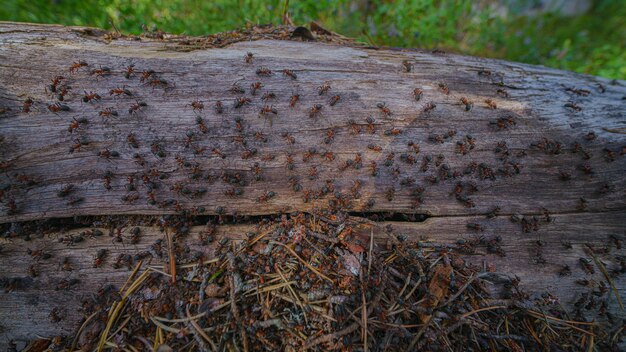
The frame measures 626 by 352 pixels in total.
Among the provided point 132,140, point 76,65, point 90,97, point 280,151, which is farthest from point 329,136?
point 76,65

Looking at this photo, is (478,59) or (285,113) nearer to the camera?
(285,113)

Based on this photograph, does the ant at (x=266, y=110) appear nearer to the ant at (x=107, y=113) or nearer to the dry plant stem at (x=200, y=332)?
the ant at (x=107, y=113)

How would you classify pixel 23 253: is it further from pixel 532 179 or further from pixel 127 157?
pixel 532 179

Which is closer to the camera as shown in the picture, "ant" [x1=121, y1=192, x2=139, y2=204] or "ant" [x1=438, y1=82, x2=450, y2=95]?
"ant" [x1=121, y1=192, x2=139, y2=204]

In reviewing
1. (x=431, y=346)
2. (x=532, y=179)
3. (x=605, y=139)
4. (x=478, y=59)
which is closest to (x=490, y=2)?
(x=478, y=59)

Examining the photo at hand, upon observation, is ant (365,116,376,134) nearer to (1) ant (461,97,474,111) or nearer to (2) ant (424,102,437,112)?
(2) ant (424,102,437,112)

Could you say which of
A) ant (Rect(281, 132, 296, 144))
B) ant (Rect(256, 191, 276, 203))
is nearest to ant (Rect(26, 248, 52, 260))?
ant (Rect(256, 191, 276, 203))
